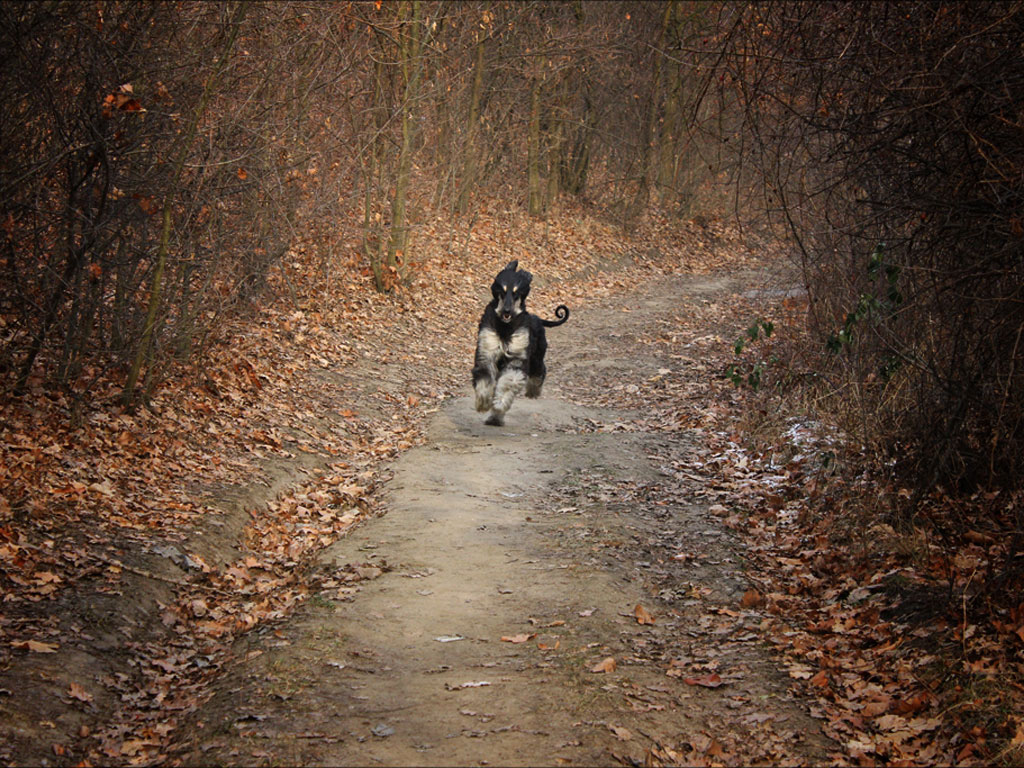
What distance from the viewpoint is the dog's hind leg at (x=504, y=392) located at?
10.3m

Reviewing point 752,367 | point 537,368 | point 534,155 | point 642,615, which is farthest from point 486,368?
point 534,155

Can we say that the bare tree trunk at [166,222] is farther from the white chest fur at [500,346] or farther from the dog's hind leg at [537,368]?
the dog's hind leg at [537,368]

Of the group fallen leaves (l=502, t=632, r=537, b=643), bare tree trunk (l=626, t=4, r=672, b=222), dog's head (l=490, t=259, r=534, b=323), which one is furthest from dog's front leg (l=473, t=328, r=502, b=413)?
bare tree trunk (l=626, t=4, r=672, b=222)

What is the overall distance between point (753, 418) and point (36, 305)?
23.1ft

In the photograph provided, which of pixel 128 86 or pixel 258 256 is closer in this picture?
pixel 128 86

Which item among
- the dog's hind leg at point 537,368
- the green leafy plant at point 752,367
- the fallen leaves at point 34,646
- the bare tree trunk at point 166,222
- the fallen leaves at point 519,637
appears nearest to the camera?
the fallen leaves at point 34,646

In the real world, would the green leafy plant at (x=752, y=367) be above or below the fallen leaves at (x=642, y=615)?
above

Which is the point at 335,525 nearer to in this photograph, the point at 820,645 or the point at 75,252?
the point at 75,252

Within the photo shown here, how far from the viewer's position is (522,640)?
5.37 m

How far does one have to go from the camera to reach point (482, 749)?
4.11 m

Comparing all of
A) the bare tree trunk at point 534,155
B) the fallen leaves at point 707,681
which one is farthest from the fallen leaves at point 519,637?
the bare tree trunk at point 534,155

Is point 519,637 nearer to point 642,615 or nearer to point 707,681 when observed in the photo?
point 642,615

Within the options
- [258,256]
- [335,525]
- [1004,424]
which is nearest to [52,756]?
[335,525]

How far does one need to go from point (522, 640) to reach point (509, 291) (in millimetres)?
5501
